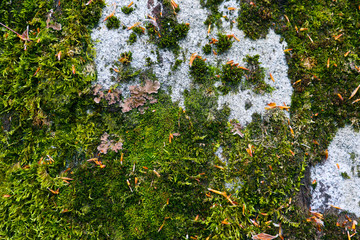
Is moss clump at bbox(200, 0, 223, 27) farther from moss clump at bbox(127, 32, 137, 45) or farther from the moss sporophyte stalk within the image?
moss clump at bbox(127, 32, 137, 45)

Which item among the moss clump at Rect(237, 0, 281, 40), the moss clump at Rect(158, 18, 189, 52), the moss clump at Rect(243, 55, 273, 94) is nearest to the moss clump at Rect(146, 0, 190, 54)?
the moss clump at Rect(158, 18, 189, 52)

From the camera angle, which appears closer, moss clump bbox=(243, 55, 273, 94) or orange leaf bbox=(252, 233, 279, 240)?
orange leaf bbox=(252, 233, 279, 240)

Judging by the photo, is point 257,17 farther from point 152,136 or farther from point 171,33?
point 152,136

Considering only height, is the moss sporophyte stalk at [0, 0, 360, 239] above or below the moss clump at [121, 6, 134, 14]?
below

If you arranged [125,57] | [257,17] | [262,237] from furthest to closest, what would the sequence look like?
1. [257,17]
2. [125,57]
3. [262,237]

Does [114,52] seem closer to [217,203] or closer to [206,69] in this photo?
[206,69]

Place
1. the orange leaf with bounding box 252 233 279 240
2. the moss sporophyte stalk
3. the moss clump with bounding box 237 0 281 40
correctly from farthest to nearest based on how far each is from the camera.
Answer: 1. the moss clump with bounding box 237 0 281 40
2. the moss sporophyte stalk
3. the orange leaf with bounding box 252 233 279 240

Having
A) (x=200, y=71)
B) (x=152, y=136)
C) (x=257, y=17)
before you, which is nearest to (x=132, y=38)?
(x=200, y=71)
